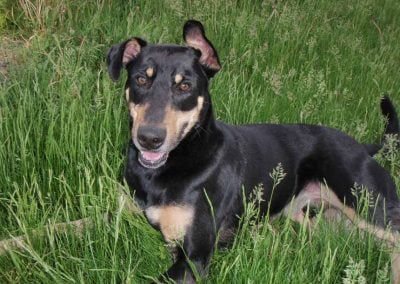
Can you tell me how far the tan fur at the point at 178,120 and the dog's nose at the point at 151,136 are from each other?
0.05 meters

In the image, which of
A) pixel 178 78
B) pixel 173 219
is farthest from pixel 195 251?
pixel 178 78

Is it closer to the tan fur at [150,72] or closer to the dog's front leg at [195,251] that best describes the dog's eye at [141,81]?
the tan fur at [150,72]

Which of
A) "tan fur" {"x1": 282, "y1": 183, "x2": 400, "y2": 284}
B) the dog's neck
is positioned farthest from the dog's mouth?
"tan fur" {"x1": 282, "y1": 183, "x2": 400, "y2": 284}

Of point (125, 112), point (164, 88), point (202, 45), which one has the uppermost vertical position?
point (202, 45)

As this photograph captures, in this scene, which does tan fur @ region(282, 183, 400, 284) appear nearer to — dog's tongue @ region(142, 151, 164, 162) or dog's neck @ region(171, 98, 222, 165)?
dog's neck @ region(171, 98, 222, 165)

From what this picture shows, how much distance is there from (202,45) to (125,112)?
3.27 ft

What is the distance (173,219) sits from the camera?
302cm

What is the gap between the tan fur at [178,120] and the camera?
2898mm

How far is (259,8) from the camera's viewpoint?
22.8ft

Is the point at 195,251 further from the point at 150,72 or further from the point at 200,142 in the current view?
the point at 150,72

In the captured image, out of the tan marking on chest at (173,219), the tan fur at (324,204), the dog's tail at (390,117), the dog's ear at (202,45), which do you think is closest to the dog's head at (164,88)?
the dog's ear at (202,45)

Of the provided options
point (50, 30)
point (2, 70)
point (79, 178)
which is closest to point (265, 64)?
point (50, 30)

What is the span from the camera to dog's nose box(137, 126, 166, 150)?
111 inches

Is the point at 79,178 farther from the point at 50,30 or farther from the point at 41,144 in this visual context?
the point at 50,30
